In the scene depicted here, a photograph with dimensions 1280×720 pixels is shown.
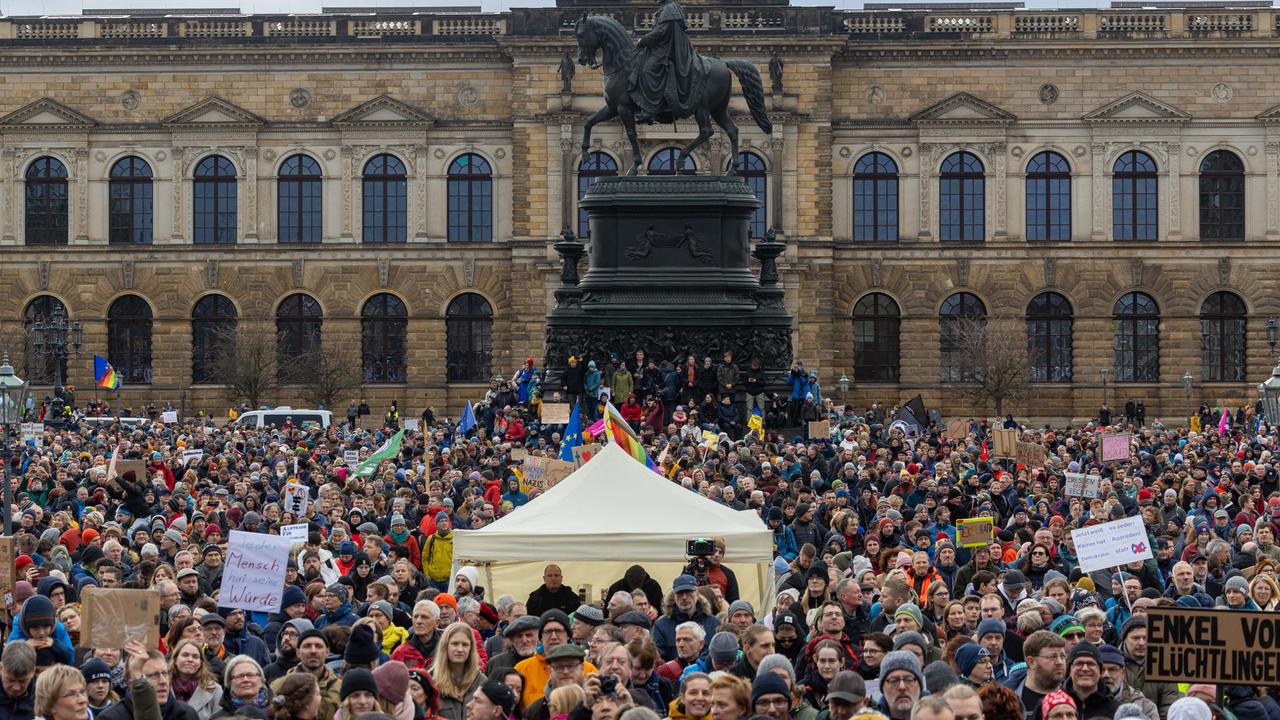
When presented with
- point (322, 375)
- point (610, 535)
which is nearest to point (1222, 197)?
point (322, 375)

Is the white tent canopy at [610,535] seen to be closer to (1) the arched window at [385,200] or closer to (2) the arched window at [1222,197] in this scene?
(1) the arched window at [385,200]

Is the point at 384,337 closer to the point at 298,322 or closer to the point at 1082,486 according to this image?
the point at 298,322

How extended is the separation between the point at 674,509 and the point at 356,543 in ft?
12.1

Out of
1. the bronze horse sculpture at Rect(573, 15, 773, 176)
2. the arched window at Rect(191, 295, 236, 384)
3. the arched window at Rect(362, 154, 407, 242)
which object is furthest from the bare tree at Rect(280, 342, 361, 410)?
the bronze horse sculpture at Rect(573, 15, 773, 176)

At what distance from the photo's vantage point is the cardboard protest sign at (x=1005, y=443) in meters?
35.7

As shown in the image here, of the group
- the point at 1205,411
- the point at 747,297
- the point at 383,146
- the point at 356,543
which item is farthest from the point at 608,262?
the point at 383,146

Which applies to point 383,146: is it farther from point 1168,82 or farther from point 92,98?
point 1168,82

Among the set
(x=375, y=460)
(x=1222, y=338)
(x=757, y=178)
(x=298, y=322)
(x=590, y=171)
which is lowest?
(x=375, y=460)

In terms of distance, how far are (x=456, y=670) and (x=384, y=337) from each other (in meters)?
57.3

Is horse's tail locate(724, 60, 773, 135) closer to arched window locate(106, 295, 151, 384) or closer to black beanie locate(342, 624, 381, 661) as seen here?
black beanie locate(342, 624, 381, 661)

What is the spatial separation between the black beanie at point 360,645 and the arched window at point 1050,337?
57.4 m

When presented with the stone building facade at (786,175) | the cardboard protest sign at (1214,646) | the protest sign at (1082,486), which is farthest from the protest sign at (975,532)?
the stone building facade at (786,175)

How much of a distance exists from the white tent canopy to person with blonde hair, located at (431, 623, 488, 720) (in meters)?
4.58

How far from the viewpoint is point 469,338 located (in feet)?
228
